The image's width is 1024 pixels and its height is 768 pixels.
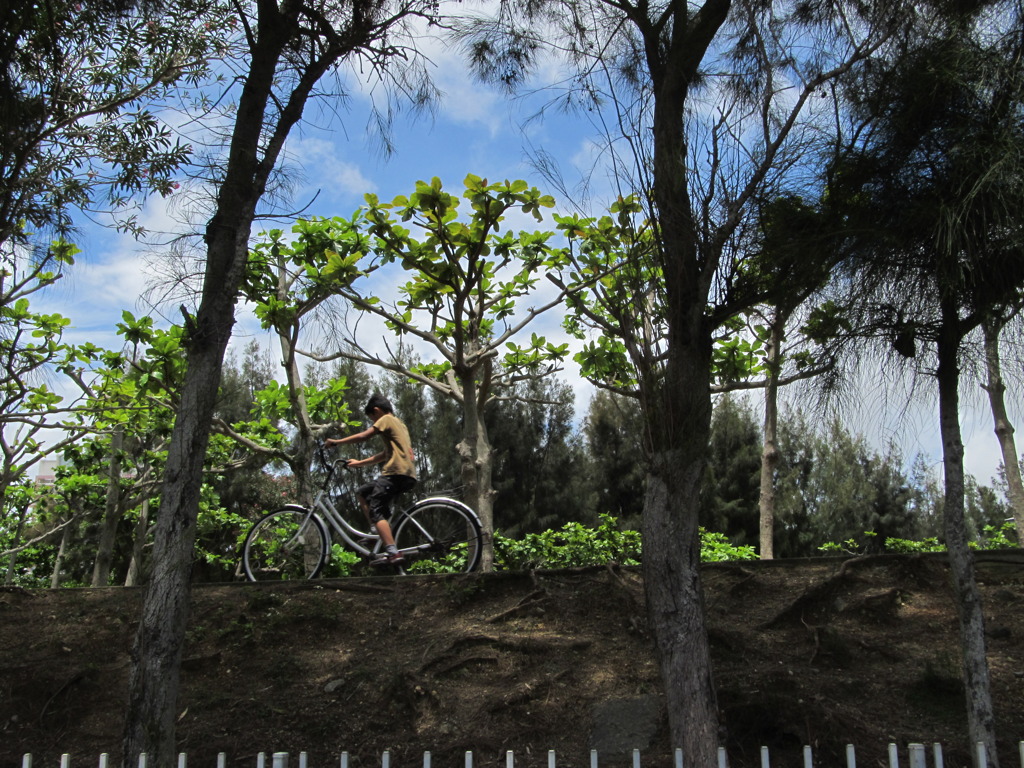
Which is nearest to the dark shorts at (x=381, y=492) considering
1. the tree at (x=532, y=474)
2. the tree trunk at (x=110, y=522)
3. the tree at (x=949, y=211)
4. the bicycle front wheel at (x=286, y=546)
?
the bicycle front wheel at (x=286, y=546)

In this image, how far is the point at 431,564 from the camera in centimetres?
821

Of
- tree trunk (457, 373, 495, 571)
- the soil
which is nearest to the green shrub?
tree trunk (457, 373, 495, 571)

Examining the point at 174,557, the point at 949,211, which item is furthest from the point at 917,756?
the point at 174,557

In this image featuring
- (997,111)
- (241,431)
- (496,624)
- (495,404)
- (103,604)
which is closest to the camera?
(997,111)

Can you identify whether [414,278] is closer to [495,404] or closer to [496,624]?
[496,624]

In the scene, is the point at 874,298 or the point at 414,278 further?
the point at 414,278

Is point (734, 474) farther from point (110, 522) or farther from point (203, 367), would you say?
point (203, 367)

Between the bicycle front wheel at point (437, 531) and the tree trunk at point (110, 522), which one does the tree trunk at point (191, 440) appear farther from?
the tree trunk at point (110, 522)

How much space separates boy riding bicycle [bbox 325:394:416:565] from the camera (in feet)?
21.4

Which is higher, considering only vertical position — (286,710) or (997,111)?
(997,111)

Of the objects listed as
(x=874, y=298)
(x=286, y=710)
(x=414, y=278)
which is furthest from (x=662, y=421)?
(x=414, y=278)

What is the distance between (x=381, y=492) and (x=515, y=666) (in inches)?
79.5

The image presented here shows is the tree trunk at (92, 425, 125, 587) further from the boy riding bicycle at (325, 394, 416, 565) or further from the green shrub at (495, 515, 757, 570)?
the boy riding bicycle at (325, 394, 416, 565)

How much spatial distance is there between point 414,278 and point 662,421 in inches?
158
